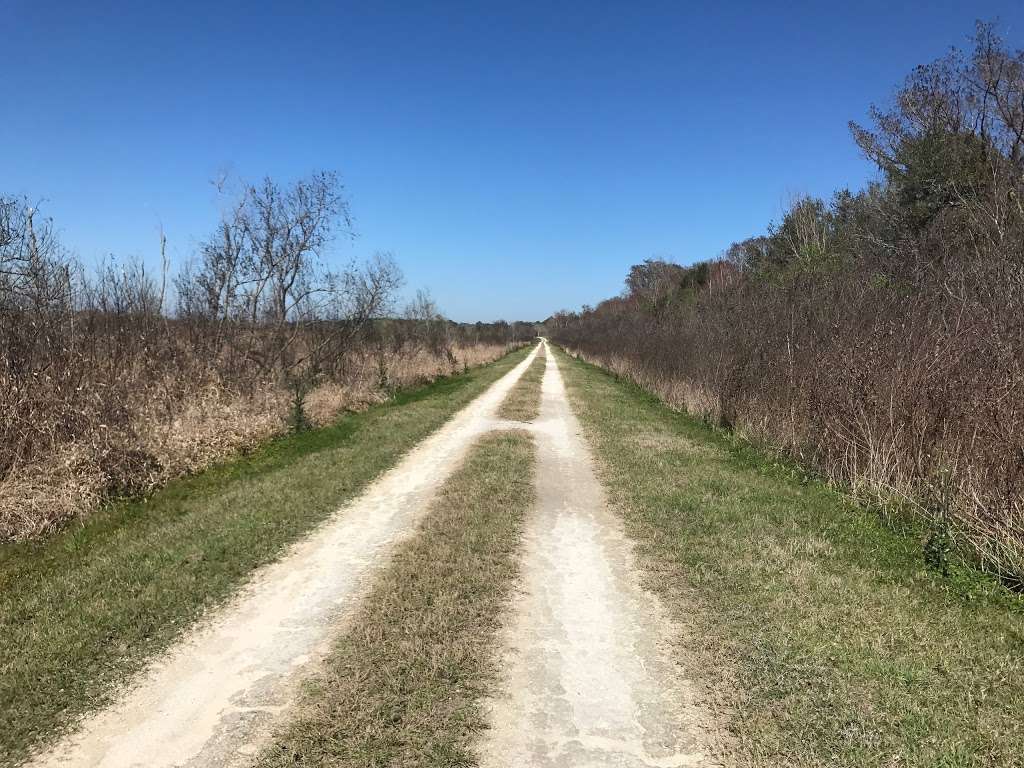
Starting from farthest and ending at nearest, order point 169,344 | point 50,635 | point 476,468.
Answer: point 169,344 < point 476,468 < point 50,635

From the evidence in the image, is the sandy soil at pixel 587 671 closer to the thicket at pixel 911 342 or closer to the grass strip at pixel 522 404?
the thicket at pixel 911 342

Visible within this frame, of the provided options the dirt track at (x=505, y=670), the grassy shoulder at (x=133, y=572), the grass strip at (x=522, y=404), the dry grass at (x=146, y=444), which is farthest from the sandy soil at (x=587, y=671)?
the grass strip at (x=522, y=404)

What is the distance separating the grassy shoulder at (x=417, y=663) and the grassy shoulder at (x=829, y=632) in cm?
A: 158

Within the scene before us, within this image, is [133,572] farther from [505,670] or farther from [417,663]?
[505,670]

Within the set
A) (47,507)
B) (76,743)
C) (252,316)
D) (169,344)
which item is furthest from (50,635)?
(252,316)

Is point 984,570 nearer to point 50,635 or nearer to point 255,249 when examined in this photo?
point 50,635

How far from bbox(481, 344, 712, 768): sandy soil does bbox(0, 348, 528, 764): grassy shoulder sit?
2735 millimetres

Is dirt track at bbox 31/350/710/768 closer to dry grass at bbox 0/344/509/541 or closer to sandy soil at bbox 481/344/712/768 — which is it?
sandy soil at bbox 481/344/712/768

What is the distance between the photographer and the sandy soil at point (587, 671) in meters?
3.13

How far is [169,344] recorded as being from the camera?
1291cm

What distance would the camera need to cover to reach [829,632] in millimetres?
4277

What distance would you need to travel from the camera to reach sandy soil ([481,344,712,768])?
10.3 ft

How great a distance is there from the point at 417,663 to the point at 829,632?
3.19m

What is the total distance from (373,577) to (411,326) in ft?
91.9
